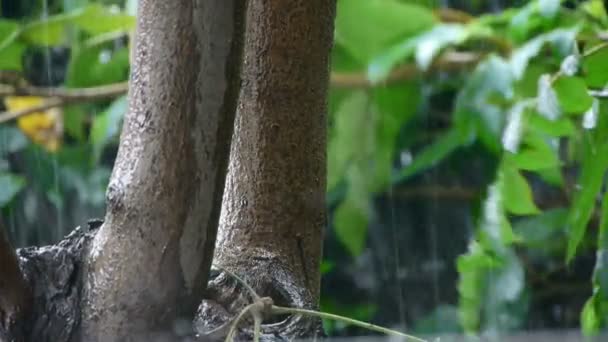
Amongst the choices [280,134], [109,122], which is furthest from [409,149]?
[280,134]

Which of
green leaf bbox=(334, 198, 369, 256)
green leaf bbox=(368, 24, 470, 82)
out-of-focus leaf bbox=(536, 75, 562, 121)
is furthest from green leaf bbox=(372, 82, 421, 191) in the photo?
out-of-focus leaf bbox=(536, 75, 562, 121)

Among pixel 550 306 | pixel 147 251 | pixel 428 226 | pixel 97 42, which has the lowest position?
pixel 550 306

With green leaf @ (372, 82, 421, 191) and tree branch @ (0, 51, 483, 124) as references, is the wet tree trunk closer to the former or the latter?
tree branch @ (0, 51, 483, 124)

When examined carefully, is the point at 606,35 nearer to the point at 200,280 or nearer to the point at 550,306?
the point at 200,280

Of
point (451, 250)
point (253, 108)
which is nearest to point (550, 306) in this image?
point (451, 250)

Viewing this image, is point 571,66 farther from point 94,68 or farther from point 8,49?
point 94,68
